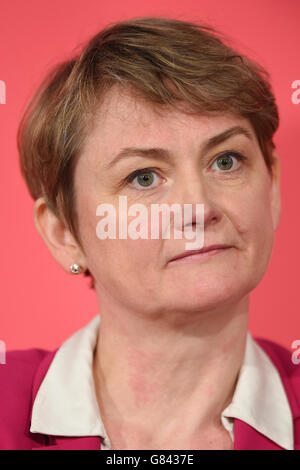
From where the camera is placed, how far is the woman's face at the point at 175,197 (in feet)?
4.68

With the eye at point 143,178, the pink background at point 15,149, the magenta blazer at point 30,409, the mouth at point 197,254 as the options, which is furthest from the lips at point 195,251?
the pink background at point 15,149

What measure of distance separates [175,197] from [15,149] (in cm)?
80

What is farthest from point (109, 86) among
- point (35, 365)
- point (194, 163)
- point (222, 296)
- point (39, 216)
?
point (35, 365)

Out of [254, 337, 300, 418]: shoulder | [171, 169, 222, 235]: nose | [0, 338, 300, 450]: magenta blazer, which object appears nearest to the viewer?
[171, 169, 222, 235]: nose

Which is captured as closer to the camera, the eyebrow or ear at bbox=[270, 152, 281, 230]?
the eyebrow

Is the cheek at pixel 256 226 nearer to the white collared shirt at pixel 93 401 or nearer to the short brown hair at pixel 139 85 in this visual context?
the short brown hair at pixel 139 85

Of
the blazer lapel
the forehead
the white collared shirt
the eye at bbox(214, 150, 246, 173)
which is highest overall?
the forehead

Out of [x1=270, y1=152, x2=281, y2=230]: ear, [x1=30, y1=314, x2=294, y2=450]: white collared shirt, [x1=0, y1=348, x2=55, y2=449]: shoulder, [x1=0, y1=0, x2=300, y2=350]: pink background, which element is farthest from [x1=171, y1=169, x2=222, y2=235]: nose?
[x1=0, y1=0, x2=300, y2=350]: pink background

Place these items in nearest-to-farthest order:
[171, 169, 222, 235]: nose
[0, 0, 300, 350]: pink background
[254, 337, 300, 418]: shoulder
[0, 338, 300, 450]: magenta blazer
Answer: [171, 169, 222, 235]: nose < [0, 338, 300, 450]: magenta blazer < [254, 337, 300, 418]: shoulder < [0, 0, 300, 350]: pink background

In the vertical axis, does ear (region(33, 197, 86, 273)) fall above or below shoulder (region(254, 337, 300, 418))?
above

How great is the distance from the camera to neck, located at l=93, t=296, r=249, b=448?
5.11 ft

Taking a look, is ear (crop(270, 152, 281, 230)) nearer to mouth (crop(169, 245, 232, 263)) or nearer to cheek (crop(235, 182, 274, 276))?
cheek (crop(235, 182, 274, 276))

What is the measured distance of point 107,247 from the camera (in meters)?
1.52

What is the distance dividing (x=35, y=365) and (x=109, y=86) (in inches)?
29.8
